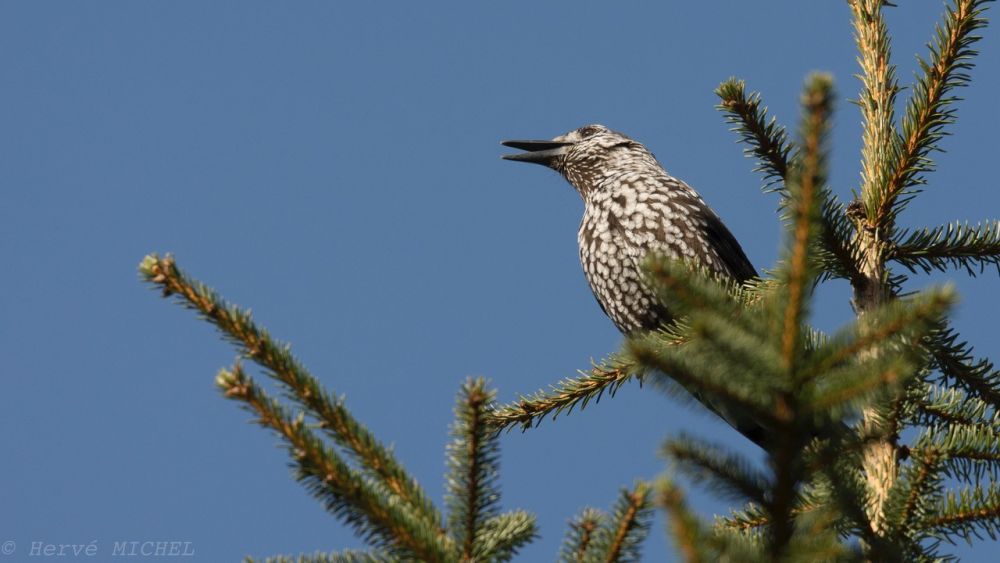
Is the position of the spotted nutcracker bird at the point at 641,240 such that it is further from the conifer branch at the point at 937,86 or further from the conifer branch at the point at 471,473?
the conifer branch at the point at 471,473

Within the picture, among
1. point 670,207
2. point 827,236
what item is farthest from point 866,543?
point 670,207

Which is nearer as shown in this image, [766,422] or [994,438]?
[766,422]

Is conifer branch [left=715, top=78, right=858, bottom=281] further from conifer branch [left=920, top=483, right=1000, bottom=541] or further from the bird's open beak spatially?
the bird's open beak

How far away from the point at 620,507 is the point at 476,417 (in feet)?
1.04

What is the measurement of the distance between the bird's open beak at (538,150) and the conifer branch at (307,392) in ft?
17.4

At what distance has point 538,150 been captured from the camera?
24.5 feet

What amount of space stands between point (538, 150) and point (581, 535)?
565cm

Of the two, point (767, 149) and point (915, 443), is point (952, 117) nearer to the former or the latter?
point (767, 149)

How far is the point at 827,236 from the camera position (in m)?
3.32

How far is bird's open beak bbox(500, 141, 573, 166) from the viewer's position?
24.1ft

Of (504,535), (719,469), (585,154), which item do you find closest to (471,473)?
(504,535)

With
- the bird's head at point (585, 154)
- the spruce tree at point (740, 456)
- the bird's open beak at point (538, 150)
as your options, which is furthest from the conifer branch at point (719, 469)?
the bird's open beak at point (538, 150)

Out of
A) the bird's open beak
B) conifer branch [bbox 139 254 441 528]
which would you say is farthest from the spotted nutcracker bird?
conifer branch [bbox 139 254 441 528]

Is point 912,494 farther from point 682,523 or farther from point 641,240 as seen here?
point 641,240
